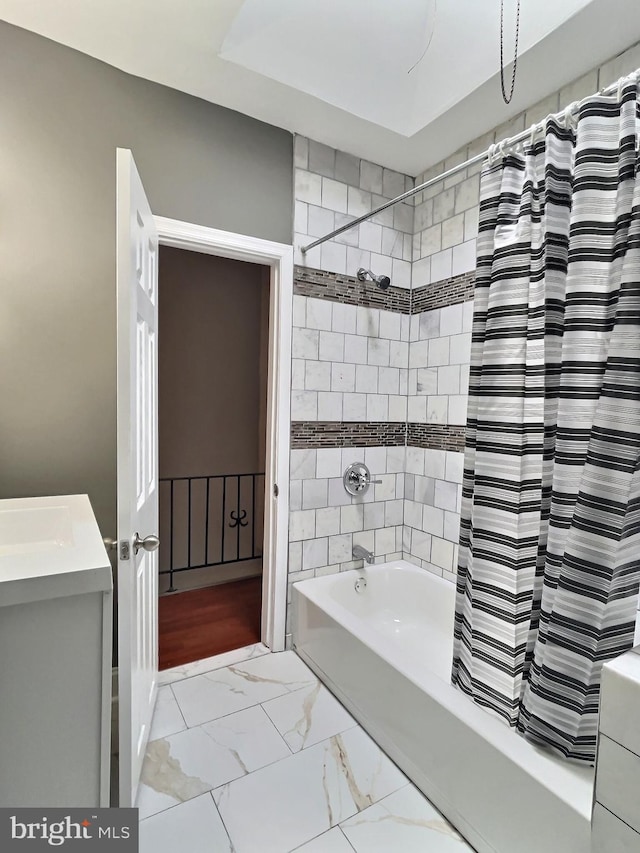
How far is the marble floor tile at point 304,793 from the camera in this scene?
1.43 metres

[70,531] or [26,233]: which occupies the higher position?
[26,233]

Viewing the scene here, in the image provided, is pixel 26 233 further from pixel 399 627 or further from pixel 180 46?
pixel 399 627

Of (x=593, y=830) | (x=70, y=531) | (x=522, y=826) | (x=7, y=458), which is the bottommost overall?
(x=522, y=826)

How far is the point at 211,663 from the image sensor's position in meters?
2.35

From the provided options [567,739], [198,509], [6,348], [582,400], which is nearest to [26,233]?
[6,348]

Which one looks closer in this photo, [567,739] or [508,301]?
[567,739]

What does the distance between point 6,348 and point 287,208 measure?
1.48 m

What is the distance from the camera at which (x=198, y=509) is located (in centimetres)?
355

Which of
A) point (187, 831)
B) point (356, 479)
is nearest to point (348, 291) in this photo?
point (356, 479)

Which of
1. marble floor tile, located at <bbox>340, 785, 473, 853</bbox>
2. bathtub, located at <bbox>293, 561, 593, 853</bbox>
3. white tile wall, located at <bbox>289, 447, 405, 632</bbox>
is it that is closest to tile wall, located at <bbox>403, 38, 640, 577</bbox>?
white tile wall, located at <bbox>289, 447, 405, 632</bbox>

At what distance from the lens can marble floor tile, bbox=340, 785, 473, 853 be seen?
139cm

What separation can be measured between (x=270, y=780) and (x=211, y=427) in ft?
7.95

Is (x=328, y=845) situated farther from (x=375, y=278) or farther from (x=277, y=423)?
(x=375, y=278)

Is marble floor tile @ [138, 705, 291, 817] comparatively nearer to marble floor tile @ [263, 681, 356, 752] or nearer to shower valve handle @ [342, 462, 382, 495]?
marble floor tile @ [263, 681, 356, 752]
